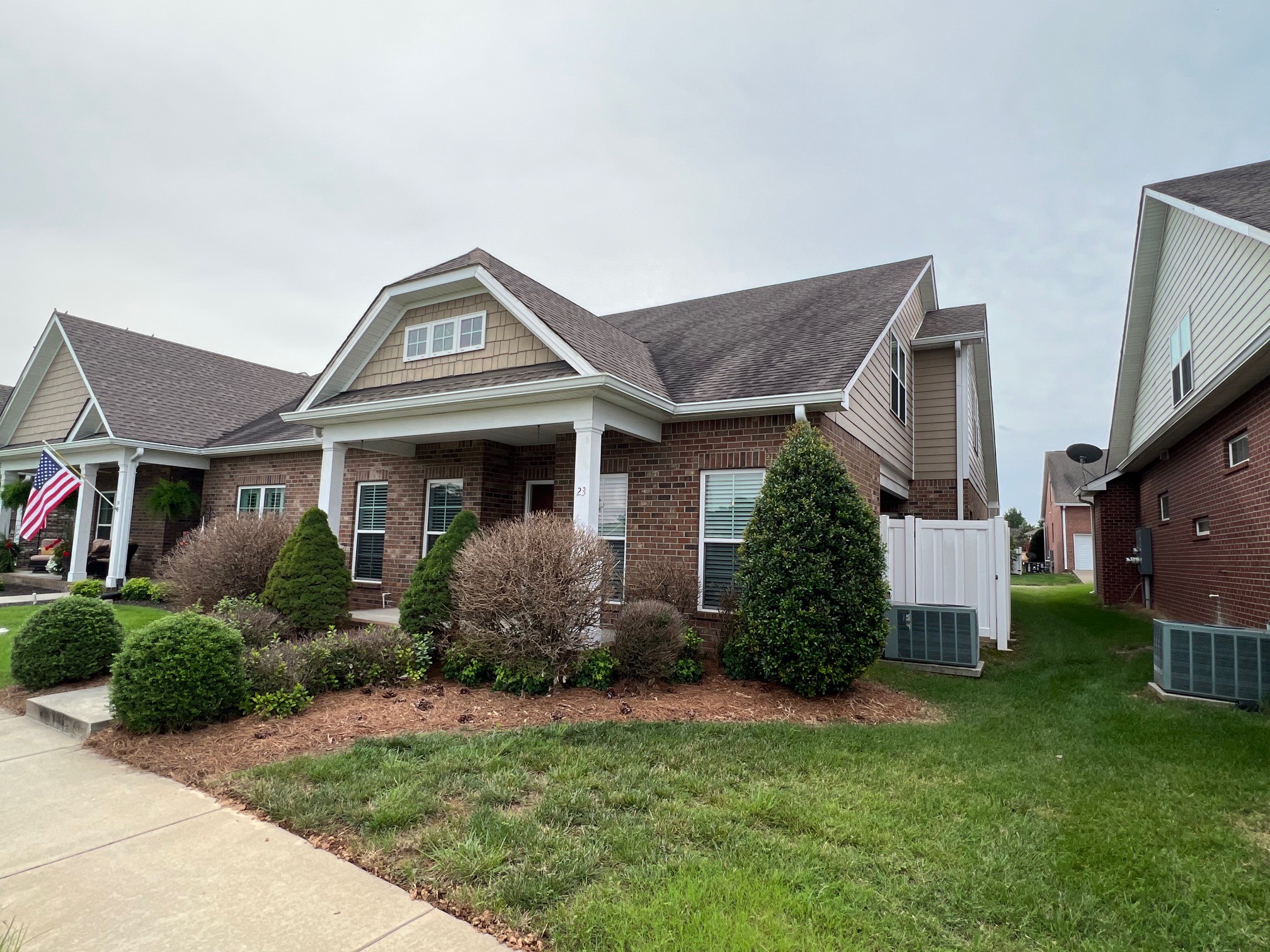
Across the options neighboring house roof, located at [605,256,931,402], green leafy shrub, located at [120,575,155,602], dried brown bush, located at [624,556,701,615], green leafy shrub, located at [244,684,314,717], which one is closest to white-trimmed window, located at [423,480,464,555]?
neighboring house roof, located at [605,256,931,402]

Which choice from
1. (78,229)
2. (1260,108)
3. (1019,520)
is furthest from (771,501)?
(1019,520)

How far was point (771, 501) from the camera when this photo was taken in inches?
281

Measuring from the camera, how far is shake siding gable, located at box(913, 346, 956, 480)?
1302 centimetres

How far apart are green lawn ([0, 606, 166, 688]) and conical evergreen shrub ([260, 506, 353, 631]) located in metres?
1.98

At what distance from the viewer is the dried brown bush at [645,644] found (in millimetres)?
6910

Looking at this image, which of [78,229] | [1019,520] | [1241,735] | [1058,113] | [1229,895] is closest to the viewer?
[1229,895]

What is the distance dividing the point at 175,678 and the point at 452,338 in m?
6.47

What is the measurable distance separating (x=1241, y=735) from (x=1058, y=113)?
9.23 m

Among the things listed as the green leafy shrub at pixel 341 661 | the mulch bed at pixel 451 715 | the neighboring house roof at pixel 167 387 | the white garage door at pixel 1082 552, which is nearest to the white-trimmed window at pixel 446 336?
the green leafy shrub at pixel 341 661

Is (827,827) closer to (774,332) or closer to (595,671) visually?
(595,671)

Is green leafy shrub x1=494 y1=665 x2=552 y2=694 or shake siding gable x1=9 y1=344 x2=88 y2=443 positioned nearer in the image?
green leafy shrub x1=494 y1=665 x2=552 y2=694

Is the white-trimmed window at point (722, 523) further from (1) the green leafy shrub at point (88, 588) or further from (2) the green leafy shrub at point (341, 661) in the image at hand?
(1) the green leafy shrub at point (88, 588)

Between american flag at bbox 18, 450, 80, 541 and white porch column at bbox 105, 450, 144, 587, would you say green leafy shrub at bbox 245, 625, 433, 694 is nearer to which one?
american flag at bbox 18, 450, 80, 541

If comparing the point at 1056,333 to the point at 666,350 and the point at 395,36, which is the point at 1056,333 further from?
the point at 395,36
